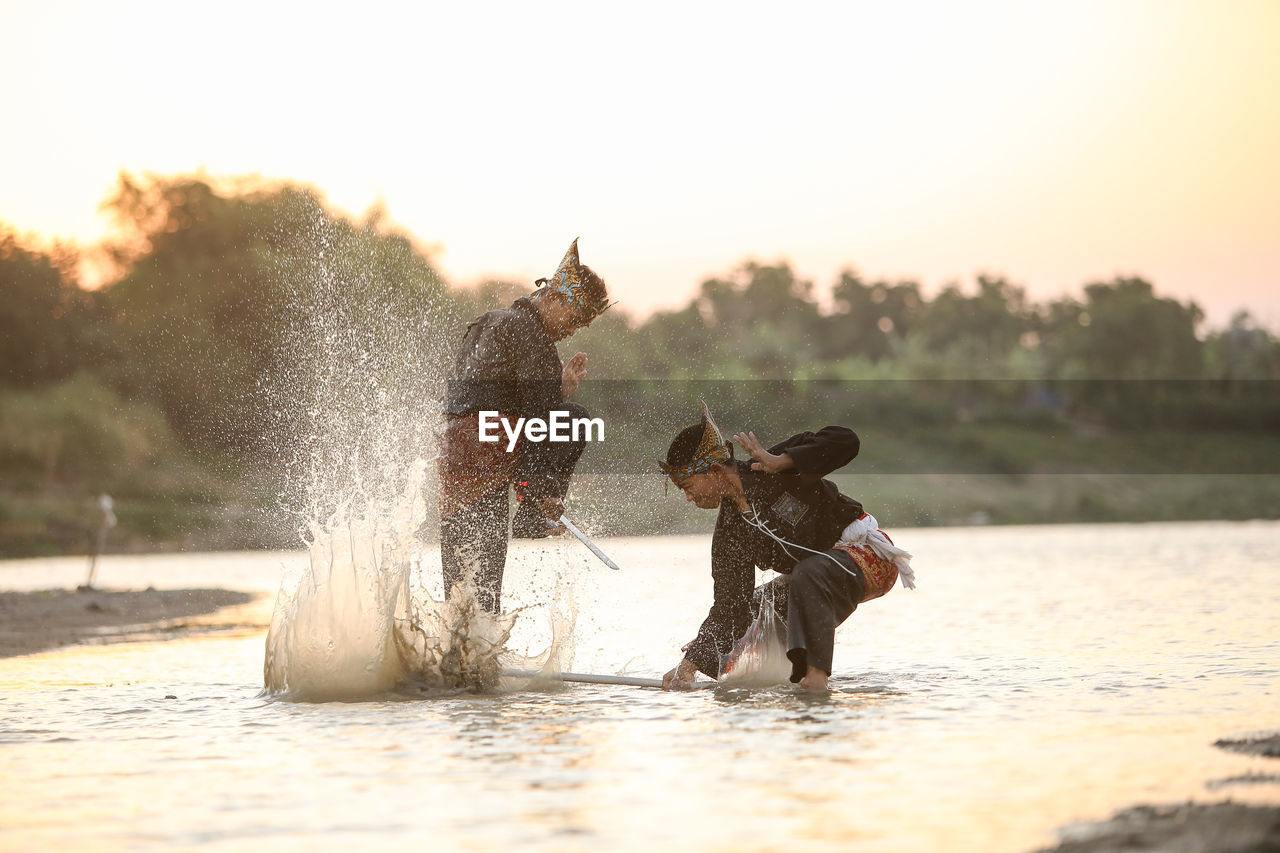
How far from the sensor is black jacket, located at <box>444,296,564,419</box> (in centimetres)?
744

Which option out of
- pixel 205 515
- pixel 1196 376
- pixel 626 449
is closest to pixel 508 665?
pixel 626 449

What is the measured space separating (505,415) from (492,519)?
546 millimetres

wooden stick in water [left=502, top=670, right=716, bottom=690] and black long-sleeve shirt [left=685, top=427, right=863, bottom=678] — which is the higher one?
black long-sleeve shirt [left=685, top=427, right=863, bottom=678]

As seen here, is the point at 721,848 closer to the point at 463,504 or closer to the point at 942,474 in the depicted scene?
the point at 463,504

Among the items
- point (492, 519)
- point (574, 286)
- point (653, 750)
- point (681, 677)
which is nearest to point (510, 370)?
point (574, 286)

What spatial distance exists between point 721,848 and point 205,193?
180 ft

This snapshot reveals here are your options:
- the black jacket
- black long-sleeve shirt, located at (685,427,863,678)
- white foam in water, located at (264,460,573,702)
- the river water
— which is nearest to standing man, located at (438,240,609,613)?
the black jacket

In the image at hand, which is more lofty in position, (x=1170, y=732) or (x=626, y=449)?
(x=626, y=449)

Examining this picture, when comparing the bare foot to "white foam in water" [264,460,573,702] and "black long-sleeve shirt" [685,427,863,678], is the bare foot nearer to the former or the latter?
"black long-sleeve shirt" [685,427,863,678]

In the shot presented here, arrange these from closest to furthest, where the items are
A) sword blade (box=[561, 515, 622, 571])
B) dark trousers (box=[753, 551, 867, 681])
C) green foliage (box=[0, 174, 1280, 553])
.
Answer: dark trousers (box=[753, 551, 867, 681])
sword blade (box=[561, 515, 622, 571])
green foliage (box=[0, 174, 1280, 553])

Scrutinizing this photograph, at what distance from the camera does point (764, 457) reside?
670 centimetres

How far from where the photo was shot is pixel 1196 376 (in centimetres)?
8412

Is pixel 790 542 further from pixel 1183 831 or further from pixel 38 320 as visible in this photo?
pixel 38 320

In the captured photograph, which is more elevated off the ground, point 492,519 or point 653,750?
point 492,519
